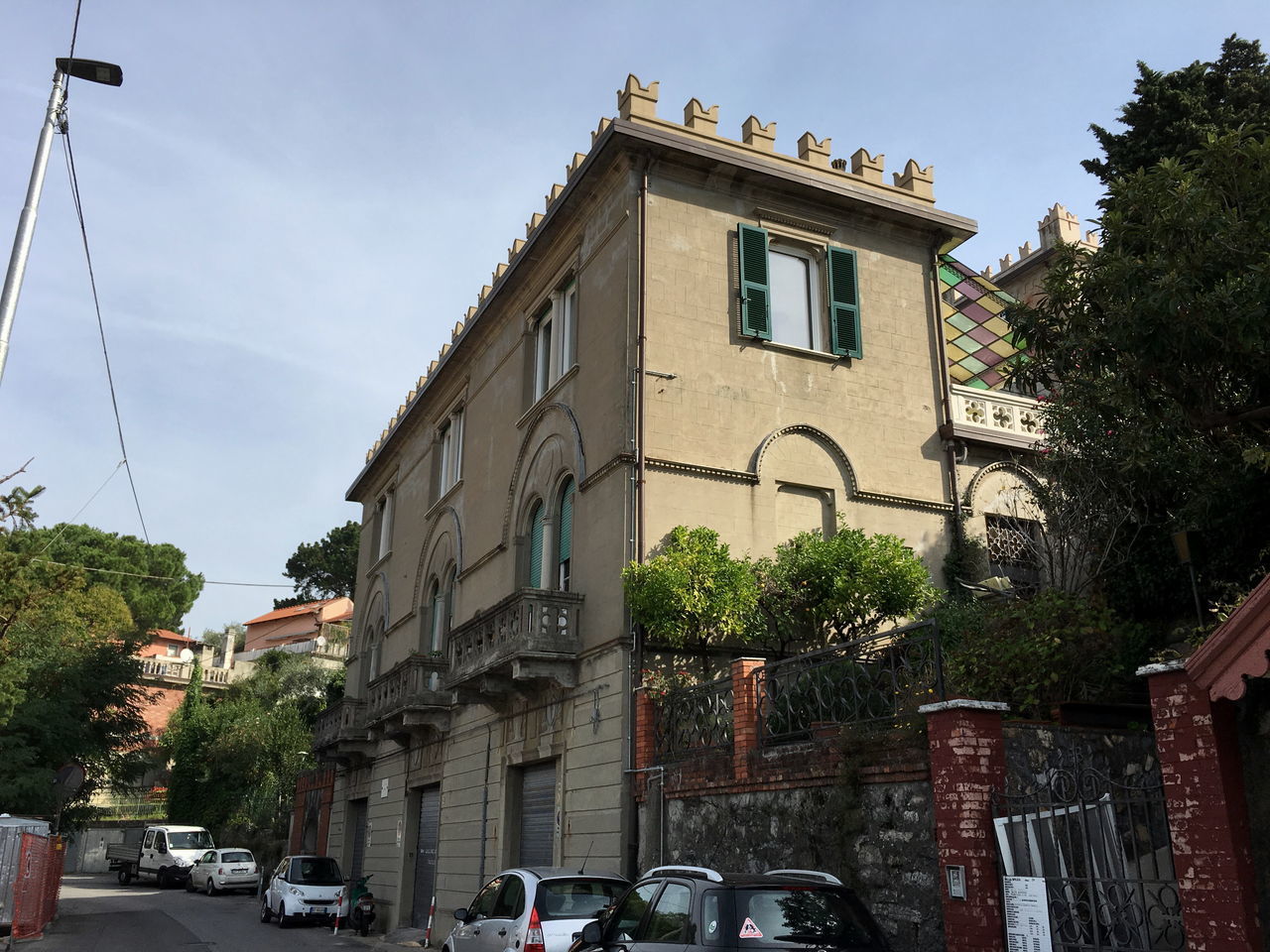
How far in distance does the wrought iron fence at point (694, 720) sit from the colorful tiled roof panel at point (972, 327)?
353 inches

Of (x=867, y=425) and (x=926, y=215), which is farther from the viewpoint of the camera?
(x=926, y=215)

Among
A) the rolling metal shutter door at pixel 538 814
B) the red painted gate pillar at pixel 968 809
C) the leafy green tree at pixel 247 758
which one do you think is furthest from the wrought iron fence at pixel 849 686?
the leafy green tree at pixel 247 758

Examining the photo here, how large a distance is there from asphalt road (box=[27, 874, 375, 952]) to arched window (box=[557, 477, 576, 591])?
24.1 ft

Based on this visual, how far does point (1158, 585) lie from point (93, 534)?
203 feet

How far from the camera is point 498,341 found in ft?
75.6

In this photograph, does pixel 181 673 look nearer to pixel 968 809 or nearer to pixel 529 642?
pixel 529 642

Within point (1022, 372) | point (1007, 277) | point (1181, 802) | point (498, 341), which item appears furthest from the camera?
point (1007, 277)

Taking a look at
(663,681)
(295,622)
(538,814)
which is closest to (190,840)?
(538,814)

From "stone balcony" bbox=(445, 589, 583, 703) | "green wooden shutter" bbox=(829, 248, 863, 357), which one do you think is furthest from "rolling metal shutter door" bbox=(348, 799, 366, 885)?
"green wooden shutter" bbox=(829, 248, 863, 357)

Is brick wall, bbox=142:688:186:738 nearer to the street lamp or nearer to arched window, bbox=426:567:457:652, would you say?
arched window, bbox=426:567:457:652

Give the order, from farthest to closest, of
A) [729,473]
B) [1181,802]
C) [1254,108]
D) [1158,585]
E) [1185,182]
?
[729,473], [1254,108], [1158,585], [1185,182], [1181,802]

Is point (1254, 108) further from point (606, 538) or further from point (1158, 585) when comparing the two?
point (606, 538)

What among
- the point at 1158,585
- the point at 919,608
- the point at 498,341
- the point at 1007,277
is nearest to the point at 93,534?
the point at 498,341

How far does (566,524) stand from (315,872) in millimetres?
12700
